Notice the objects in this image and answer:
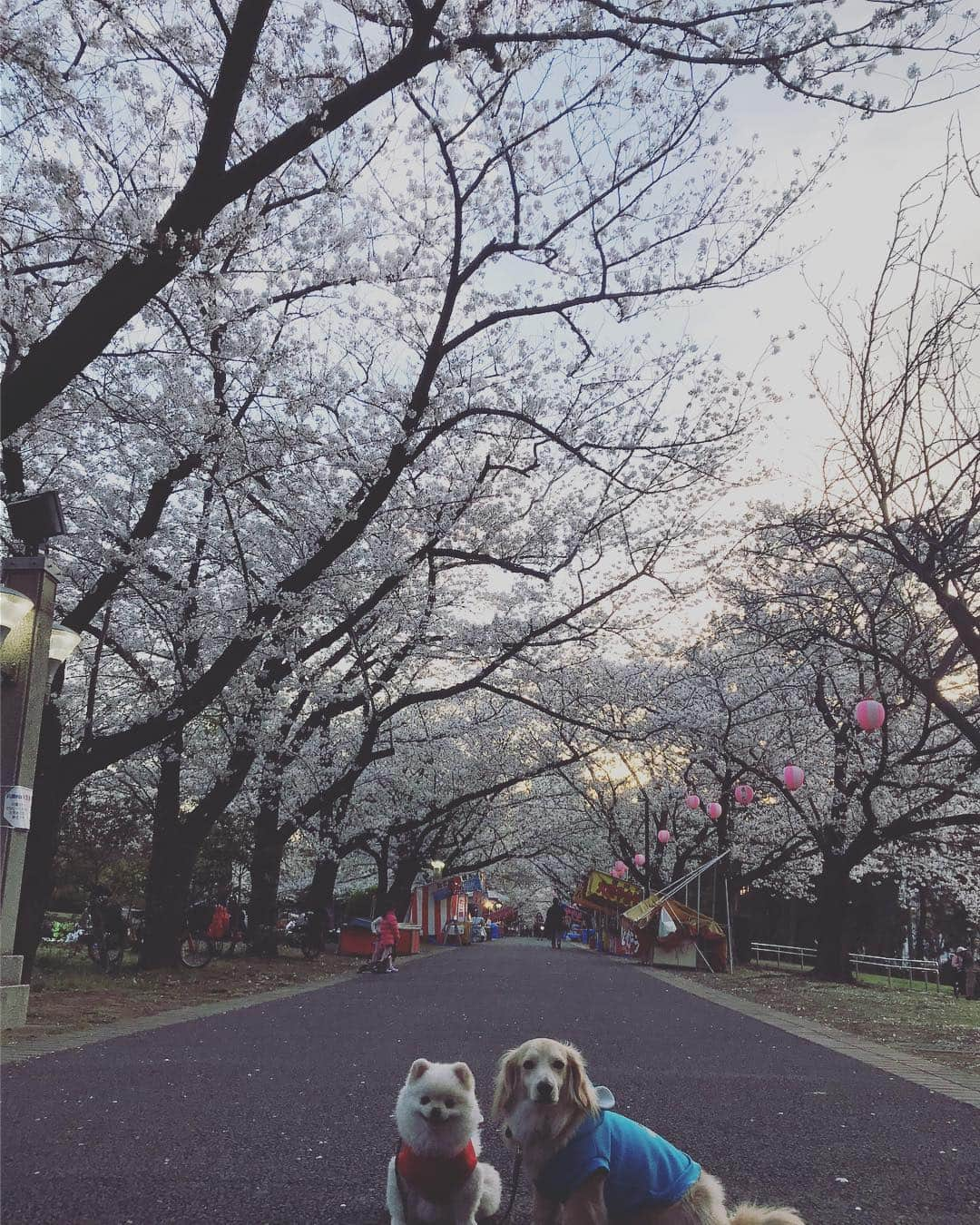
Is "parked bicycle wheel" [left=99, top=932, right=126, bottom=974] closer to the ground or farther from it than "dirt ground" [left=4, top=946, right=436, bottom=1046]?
farther from it

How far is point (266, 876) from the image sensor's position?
2122 centimetres

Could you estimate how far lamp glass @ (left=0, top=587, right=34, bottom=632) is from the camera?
28.3 ft

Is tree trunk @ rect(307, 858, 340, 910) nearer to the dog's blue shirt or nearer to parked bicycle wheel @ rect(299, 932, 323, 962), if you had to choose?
parked bicycle wheel @ rect(299, 932, 323, 962)

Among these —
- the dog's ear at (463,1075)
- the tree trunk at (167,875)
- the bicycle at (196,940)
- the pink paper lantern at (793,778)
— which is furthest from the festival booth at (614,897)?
the dog's ear at (463,1075)

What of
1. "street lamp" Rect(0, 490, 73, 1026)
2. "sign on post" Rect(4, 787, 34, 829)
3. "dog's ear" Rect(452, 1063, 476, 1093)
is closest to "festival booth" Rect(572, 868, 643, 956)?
"street lamp" Rect(0, 490, 73, 1026)

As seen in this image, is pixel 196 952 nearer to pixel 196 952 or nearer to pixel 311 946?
pixel 196 952

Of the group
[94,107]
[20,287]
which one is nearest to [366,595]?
[20,287]

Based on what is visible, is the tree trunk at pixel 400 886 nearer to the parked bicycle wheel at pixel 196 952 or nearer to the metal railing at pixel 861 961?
the metal railing at pixel 861 961

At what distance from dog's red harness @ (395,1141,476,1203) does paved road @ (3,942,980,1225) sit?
603 millimetres

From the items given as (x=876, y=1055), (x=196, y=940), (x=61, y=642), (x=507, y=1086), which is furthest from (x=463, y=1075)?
(x=196, y=940)

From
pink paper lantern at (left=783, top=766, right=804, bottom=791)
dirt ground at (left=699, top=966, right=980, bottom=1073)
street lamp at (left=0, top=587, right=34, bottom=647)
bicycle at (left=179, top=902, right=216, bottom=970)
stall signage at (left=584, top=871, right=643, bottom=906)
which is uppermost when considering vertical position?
street lamp at (left=0, top=587, right=34, bottom=647)

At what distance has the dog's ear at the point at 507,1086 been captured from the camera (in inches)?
131

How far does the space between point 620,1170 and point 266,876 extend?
19.3 meters

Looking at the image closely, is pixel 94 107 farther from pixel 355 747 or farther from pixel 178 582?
pixel 355 747
